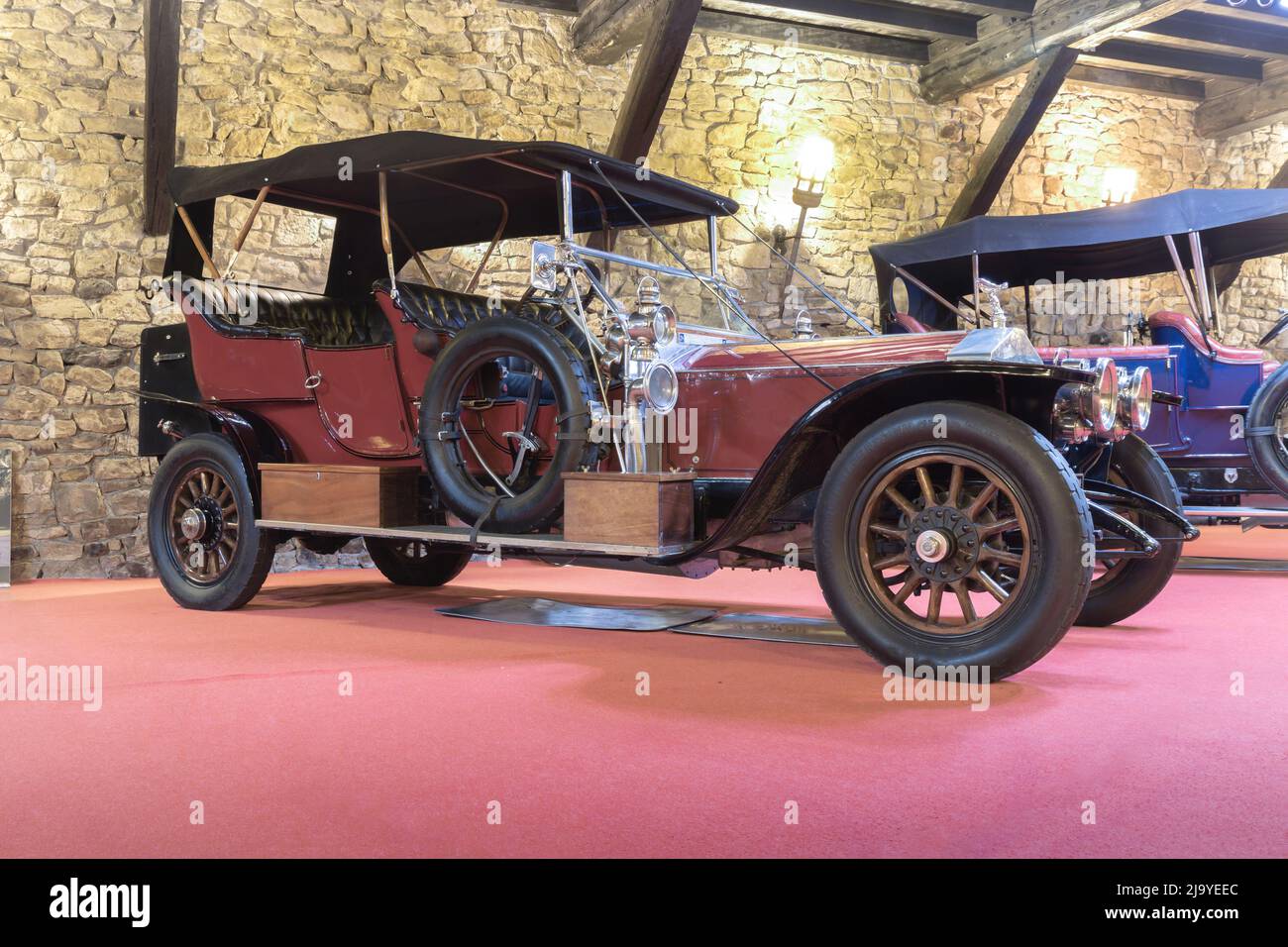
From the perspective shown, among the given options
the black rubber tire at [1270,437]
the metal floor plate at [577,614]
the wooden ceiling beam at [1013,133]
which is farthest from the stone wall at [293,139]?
the black rubber tire at [1270,437]

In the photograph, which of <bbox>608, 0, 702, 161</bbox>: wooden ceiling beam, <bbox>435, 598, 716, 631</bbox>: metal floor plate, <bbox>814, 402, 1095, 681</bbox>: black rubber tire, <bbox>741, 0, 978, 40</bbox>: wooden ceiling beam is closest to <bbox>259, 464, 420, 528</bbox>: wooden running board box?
<bbox>435, 598, 716, 631</bbox>: metal floor plate

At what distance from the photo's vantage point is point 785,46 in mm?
8289

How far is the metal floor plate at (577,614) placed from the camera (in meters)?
4.05

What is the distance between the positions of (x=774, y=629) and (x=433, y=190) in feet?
8.03

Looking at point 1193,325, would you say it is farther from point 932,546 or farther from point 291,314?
point 291,314

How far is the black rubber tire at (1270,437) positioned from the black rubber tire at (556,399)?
4.01 m

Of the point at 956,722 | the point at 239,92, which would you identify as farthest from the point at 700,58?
the point at 956,722

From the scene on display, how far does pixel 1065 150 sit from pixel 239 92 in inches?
263

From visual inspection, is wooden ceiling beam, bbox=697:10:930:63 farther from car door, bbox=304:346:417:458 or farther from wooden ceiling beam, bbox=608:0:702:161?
car door, bbox=304:346:417:458

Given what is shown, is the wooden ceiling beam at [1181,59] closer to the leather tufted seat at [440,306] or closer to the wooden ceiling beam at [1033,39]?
the wooden ceiling beam at [1033,39]

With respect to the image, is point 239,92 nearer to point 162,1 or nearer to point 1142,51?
point 162,1

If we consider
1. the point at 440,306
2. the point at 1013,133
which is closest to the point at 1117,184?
the point at 1013,133

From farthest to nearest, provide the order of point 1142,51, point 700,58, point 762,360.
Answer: point 1142,51
point 700,58
point 762,360

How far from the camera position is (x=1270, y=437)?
5738 millimetres
